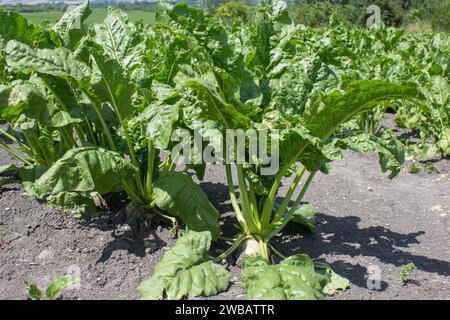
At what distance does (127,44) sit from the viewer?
3.07 m

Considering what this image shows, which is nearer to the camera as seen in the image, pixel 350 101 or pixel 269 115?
pixel 350 101

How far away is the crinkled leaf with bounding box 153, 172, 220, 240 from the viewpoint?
2674 mm

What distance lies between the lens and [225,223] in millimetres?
3221

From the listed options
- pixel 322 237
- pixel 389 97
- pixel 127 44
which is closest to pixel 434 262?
pixel 322 237

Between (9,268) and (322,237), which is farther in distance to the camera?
(322,237)

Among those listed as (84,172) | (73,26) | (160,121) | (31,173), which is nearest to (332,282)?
(160,121)

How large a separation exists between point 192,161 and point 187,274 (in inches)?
24.3

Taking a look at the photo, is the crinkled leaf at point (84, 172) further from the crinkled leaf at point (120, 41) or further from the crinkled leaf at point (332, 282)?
the crinkled leaf at point (332, 282)

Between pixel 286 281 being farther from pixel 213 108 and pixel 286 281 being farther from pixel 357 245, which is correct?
pixel 357 245

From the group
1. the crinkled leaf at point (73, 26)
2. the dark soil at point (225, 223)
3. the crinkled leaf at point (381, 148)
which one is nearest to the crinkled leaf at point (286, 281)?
the dark soil at point (225, 223)

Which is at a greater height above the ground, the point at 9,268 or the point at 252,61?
the point at 252,61

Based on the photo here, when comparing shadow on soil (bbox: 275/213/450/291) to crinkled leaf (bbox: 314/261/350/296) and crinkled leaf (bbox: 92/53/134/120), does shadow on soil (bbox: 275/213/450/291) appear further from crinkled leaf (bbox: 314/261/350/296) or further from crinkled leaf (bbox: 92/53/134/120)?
crinkled leaf (bbox: 92/53/134/120)

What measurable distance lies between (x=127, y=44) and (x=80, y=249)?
1.30 m

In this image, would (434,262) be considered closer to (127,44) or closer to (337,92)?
(337,92)
